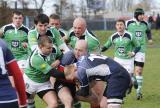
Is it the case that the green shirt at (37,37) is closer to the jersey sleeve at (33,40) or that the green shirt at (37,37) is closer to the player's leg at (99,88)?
the jersey sleeve at (33,40)

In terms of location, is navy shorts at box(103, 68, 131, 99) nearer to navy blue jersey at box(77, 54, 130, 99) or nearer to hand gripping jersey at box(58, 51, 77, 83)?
navy blue jersey at box(77, 54, 130, 99)

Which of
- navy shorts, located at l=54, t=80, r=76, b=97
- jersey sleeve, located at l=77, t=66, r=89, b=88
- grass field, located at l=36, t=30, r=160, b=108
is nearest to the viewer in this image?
jersey sleeve, located at l=77, t=66, r=89, b=88

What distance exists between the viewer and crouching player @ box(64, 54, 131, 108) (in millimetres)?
7945

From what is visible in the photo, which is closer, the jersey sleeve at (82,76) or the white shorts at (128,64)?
the jersey sleeve at (82,76)

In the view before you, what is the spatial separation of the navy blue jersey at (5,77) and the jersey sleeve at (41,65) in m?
Answer: 2.90

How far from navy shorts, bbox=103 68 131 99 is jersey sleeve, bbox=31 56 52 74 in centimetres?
107

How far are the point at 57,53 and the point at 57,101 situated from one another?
84 centimetres

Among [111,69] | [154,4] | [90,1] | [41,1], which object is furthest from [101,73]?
[154,4]

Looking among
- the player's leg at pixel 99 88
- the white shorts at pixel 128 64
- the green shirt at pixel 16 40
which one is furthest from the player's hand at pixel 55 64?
the white shorts at pixel 128 64

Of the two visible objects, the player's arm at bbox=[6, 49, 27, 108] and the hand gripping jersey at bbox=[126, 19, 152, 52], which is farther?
the hand gripping jersey at bbox=[126, 19, 152, 52]

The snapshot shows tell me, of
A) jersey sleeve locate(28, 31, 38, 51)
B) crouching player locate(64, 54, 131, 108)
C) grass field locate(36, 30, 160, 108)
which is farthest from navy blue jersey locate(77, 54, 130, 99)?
grass field locate(36, 30, 160, 108)

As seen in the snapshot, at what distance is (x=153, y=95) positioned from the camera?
44.9 feet

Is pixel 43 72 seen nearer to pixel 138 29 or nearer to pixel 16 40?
pixel 16 40

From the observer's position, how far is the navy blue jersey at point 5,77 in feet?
18.2
